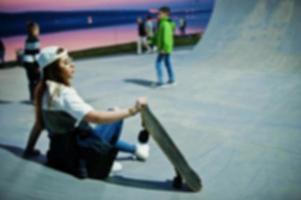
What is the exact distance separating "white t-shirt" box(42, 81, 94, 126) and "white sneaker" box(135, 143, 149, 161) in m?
0.99

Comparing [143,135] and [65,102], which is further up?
[65,102]

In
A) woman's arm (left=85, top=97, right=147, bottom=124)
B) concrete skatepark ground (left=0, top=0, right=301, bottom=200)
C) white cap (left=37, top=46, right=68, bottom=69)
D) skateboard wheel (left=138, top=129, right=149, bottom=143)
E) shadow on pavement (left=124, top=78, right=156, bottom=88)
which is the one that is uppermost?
white cap (left=37, top=46, right=68, bottom=69)

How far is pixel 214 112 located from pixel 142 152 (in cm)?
233

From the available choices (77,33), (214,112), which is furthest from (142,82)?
(77,33)

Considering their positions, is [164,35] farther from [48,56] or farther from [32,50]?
[48,56]

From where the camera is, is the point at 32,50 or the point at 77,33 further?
the point at 77,33

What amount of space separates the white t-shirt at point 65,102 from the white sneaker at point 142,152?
99cm

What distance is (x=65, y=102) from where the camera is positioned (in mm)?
3447

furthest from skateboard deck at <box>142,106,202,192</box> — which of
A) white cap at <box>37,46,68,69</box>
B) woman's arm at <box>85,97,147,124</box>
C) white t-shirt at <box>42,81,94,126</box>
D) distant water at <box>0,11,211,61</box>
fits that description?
distant water at <box>0,11,211,61</box>

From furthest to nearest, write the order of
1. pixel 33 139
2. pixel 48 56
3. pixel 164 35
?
1. pixel 164 35
2. pixel 33 139
3. pixel 48 56

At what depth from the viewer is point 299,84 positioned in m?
8.04

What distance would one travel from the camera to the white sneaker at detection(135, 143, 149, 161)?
14.1 ft

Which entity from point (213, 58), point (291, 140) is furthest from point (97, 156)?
point (213, 58)

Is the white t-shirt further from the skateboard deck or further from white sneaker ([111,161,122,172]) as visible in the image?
white sneaker ([111,161,122,172])
